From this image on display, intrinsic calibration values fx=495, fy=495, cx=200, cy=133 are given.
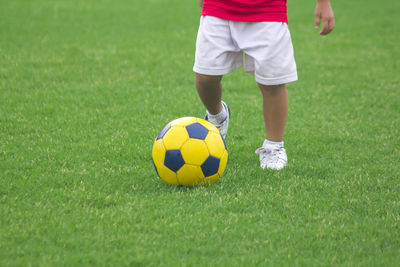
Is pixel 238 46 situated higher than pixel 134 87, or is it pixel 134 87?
pixel 238 46

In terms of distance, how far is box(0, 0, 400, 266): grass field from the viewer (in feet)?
9.05

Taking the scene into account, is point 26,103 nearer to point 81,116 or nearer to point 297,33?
point 81,116

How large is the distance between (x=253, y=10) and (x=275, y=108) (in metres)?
0.79

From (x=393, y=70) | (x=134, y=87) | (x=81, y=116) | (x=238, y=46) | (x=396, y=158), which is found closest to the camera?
(x=238, y=46)

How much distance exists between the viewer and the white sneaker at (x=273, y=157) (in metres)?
3.92

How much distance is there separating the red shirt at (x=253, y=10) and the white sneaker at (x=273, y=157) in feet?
3.33

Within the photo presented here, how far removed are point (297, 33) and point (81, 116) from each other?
19.2ft

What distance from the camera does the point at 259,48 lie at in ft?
12.2

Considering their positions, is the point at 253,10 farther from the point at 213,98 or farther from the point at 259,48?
the point at 213,98

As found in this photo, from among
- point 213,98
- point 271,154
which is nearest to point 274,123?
point 271,154

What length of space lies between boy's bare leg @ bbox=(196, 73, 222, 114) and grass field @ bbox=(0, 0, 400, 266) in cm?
42

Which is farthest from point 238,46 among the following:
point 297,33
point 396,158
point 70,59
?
point 297,33

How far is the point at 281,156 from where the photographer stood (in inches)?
157

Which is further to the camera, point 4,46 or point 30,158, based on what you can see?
point 4,46
